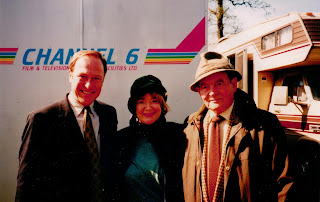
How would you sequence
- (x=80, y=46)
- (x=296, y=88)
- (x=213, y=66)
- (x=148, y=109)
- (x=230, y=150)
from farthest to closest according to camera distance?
(x=296, y=88) → (x=80, y=46) → (x=148, y=109) → (x=213, y=66) → (x=230, y=150)

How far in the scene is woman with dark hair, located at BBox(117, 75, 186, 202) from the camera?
1984 mm

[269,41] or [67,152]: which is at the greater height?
[269,41]

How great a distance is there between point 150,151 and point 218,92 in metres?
0.77

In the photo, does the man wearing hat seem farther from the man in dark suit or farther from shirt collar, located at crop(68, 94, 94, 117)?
shirt collar, located at crop(68, 94, 94, 117)

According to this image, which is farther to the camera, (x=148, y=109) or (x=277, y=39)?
(x=277, y=39)

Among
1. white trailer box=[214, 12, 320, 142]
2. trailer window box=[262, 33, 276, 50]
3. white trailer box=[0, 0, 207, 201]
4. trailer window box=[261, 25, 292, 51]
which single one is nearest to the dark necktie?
white trailer box=[0, 0, 207, 201]

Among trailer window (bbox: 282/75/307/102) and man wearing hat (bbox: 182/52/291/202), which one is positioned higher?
trailer window (bbox: 282/75/307/102)

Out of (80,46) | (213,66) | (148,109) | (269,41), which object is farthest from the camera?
(269,41)

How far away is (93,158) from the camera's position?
2014 mm

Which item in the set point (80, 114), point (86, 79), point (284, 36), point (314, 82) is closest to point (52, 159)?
point (80, 114)

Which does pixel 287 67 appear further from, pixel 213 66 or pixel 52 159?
pixel 52 159

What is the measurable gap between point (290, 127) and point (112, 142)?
4309 mm

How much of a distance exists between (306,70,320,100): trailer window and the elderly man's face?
11.6 feet

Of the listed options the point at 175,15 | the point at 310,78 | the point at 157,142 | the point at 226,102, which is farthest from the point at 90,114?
the point at 310,78
